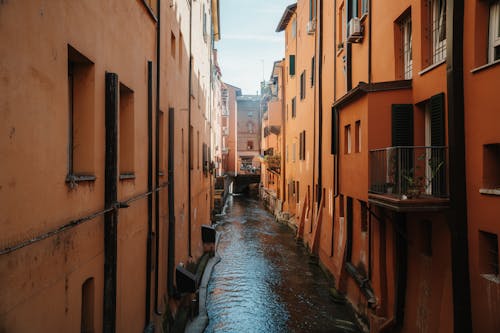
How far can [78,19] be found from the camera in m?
4.68

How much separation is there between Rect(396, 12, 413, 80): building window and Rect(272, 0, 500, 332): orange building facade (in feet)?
0.08

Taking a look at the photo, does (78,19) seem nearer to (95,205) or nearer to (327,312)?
(95,205)

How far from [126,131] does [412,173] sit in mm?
5604

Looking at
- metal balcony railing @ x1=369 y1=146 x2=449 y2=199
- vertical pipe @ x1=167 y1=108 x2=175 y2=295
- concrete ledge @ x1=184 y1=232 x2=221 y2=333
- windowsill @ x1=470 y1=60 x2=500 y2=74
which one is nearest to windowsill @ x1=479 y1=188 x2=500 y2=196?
metal balcony railing @ x1=369 y1=146 x2=449 y2=199

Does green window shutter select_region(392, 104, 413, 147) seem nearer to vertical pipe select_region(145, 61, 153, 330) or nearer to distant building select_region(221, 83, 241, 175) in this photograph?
vertical pipe select_region(145, 61, 153, 330)

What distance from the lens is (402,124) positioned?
9.68 metres

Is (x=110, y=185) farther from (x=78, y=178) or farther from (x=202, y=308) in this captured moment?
(x=202, y=308)

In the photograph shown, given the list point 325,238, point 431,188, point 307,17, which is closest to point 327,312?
point 325,238

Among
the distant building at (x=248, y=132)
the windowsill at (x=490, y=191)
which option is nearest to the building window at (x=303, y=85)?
the windowsill at (x=490, y=191)

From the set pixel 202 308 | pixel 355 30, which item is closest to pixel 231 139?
pixel 202 308

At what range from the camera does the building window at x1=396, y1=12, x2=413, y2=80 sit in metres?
10.2

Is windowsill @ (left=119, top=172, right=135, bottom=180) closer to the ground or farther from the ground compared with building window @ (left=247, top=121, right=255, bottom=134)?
closer to the ground

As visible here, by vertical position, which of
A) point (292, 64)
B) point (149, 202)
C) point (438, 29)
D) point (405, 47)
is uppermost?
point (292, 64)

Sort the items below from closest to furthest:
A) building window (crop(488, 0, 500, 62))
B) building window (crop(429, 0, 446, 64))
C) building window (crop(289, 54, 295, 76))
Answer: building window (crop(488, 0, 500, 62))
building window (crop(429, 0, 446, 64))
building window (crop(289, 54, 295, 76))
